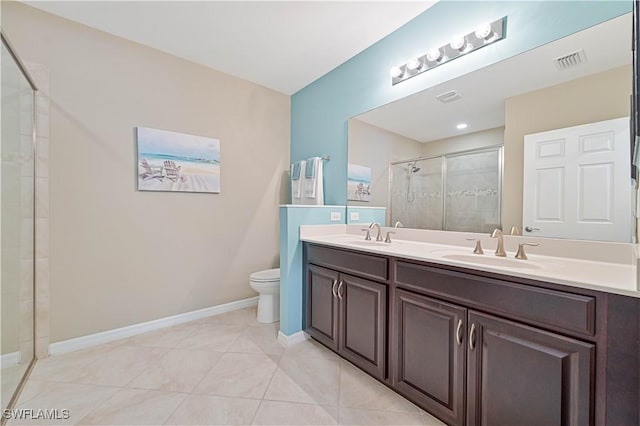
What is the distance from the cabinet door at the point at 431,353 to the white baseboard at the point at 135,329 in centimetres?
190

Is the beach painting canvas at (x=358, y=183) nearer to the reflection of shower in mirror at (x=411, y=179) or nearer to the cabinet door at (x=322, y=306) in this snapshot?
the reflection of shower in mirror at (x=411, y=179)

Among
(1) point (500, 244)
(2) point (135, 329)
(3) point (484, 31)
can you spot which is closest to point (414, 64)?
(3) point (484, 31)

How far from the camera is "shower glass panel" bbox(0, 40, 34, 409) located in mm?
1542

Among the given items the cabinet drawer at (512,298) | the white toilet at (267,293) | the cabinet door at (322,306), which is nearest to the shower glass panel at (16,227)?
the white toilet at (267,293)

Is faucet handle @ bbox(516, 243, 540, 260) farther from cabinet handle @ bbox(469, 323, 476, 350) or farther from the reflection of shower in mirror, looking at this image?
the reflection of shower in mirror

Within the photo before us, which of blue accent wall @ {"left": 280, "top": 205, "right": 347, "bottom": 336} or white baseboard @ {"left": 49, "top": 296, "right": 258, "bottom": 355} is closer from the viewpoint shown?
white baseboard @ {"left": 49, "top": 296, "right": 258, "bottom": 355}

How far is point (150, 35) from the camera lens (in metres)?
2.13

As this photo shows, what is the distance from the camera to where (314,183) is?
105 inches

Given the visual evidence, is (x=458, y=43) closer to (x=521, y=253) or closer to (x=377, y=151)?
(x=377, y=151)

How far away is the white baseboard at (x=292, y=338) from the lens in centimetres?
205

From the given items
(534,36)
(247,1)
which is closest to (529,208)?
(534,36)

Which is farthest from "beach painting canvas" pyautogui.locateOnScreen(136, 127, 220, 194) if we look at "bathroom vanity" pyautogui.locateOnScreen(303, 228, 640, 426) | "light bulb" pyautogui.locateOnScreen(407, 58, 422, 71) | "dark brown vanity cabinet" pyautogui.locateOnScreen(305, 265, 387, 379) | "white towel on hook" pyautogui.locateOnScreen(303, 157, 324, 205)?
"light bulb" pyautogui.locateOnScreen(407, 58, 422, 71)

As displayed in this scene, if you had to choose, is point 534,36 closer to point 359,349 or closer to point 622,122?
point 622,122

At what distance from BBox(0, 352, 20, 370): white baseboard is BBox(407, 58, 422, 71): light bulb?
3.15 meters
